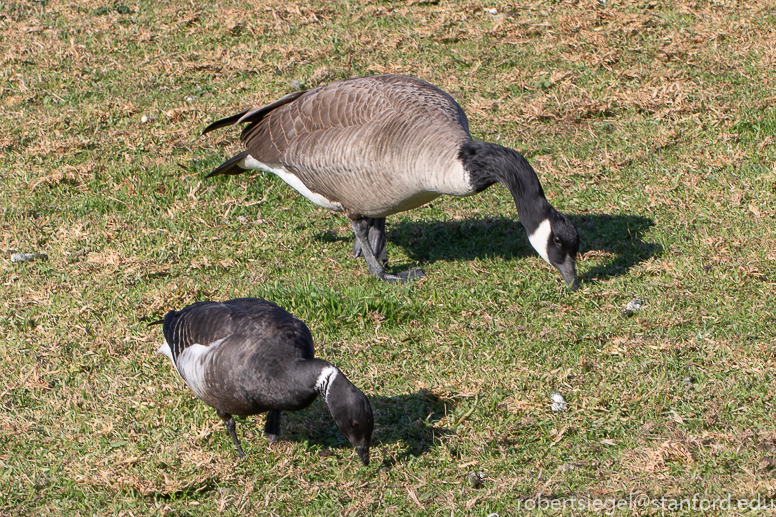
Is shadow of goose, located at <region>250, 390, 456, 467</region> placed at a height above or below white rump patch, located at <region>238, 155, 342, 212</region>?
below

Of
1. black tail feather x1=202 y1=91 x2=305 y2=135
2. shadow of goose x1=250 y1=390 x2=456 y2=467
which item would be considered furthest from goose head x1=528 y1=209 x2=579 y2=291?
black tail feather x1=202 y1=91 x2=305 y2=135

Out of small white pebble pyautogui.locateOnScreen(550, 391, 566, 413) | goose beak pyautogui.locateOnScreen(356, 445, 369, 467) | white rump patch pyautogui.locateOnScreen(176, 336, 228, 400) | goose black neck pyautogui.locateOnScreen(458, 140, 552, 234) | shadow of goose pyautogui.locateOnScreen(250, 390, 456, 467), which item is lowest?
shadow of goose pyautogui.locateOnScreen(250, 390, 456, 467)

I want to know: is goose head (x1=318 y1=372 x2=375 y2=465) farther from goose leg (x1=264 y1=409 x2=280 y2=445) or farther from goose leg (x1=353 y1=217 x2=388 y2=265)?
goose leg (x1=353 y1=217 x2=388 y2=265)

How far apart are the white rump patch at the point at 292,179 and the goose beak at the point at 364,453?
280cm

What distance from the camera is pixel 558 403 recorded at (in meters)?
4.96

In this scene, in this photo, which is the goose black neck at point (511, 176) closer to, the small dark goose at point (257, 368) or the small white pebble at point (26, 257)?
the small dark goose at point (257, 368)

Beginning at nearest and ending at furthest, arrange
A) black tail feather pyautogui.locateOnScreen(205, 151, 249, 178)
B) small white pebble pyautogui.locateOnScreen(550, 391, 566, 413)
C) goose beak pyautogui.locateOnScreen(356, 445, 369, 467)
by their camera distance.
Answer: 1. goose beak pyautogui.locateOnScreen(356, 445, 369, 467)
2. small white pebble pyautogui.locateOnScreen(550, 391, 566, 413)
3. black tail feather pyautogui.locateOnScreen(205, 151, 249, 178)

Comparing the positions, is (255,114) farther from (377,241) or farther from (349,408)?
(349,408)

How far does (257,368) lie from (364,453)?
28.5 inches

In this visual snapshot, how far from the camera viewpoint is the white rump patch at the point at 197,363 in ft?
15.1

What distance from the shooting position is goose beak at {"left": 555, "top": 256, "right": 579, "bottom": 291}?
5859 mm

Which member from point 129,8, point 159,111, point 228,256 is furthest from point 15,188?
point 129,8

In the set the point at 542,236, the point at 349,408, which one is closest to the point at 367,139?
the point at 542,236

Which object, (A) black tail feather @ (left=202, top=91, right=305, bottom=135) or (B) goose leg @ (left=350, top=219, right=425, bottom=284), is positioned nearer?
(B) goose leg @ (left=350, top=219, right=425, bottom=284)
